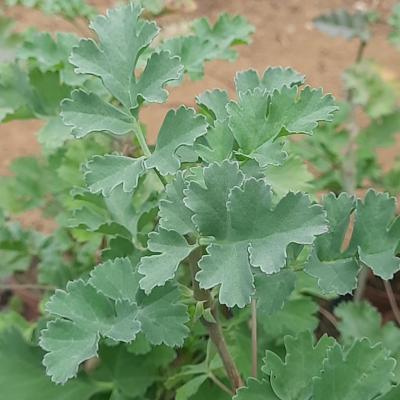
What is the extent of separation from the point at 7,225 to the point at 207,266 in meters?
0.73

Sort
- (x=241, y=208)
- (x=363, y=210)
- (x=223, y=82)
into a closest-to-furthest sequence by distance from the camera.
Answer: (x=241, y=208) → (x=363, y=210) → (x=223, y=82)

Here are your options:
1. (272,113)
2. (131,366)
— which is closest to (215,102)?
(272,113)

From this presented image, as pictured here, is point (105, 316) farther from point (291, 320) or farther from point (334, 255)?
point (291, 320)

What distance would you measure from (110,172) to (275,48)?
6.57 ft

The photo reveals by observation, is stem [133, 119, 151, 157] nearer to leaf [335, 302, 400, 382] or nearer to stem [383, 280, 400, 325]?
leaf [335, 302, 400, 382]

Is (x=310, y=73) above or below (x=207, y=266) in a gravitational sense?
below

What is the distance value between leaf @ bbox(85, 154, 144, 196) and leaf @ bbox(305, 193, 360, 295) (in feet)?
0.62

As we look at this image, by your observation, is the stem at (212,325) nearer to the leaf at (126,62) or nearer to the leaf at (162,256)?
the leaf at (162,256)

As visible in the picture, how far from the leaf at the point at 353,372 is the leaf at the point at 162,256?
0.52 feet

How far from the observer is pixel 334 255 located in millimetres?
874

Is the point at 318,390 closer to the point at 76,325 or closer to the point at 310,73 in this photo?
the point at 76,325

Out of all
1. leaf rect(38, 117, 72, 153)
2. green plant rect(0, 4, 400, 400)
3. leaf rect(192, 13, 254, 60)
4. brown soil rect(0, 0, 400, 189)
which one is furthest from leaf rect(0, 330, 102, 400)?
brown soil rect(0, 0, 400, 189)

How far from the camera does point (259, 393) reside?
826 mm

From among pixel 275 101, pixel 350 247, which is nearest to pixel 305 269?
pixel 350 247
